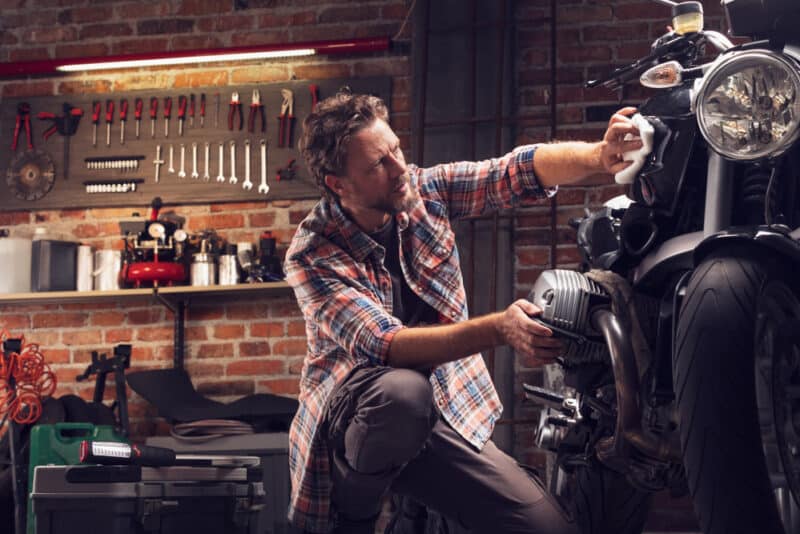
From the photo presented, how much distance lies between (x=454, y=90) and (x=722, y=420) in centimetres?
281

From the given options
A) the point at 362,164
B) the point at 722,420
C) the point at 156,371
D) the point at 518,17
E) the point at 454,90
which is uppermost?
the point at 518,17

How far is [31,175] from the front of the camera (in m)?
4.53

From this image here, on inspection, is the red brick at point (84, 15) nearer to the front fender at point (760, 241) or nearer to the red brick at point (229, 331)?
the red brick at point (229, 331)

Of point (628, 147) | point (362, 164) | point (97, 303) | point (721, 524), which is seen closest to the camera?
point (721, 524)

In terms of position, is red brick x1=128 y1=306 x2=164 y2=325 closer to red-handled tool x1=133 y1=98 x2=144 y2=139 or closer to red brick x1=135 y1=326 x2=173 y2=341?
red brick x1=135 y1=326 x2=173 y2=341

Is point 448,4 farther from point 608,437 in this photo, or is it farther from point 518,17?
point 608,437

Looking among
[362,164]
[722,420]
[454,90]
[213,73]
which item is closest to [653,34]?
[454,90]

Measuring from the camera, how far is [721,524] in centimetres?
147

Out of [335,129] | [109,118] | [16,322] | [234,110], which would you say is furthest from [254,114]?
[335,129]

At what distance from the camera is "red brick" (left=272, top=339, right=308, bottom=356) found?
14.0ft

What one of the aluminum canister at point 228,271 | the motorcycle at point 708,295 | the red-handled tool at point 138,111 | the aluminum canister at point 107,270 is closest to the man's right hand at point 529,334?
the motorcycle at point 708,295

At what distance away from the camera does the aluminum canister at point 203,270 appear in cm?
409

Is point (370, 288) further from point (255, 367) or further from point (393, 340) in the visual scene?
point (255, 367)

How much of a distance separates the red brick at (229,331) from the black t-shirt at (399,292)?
2.01 metres
